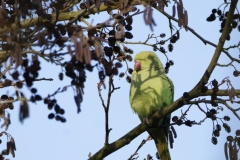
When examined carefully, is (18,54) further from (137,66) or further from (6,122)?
(137,66)

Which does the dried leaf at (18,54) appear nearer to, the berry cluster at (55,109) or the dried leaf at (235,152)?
the berry cluster at (55,109)

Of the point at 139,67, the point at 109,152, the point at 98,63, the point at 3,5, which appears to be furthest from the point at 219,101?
the point at 139,67

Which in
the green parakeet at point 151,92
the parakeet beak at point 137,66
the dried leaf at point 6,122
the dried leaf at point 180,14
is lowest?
the dried leaf at point 6,122

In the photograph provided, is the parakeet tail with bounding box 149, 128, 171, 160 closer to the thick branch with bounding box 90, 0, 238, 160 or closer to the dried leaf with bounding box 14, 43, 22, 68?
the thick branch with bounding box 90, 0, 238, 160

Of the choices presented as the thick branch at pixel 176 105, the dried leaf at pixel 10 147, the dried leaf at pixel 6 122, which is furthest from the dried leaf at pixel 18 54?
the thick branch at pixel 176 105

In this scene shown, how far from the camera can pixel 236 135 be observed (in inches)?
107

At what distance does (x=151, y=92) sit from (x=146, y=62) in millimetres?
480

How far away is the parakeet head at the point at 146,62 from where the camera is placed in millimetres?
4816

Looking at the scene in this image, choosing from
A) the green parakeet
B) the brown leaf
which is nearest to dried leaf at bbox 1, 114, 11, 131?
the brown leaf

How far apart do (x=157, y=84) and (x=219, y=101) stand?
1535 mm

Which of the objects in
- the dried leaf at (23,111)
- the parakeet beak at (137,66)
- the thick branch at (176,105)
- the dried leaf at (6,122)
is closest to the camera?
the dried leaf at (23,111)

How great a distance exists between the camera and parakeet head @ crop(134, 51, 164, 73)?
4816 mm

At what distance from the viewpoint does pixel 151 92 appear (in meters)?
4.51

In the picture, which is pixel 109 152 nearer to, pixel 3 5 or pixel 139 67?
pixel 3 5
